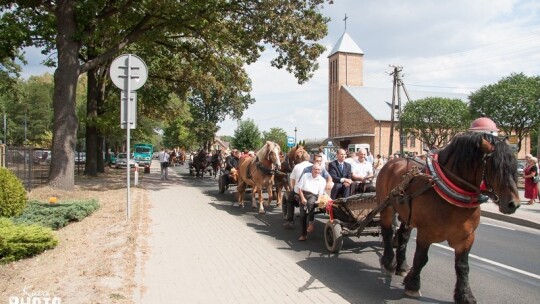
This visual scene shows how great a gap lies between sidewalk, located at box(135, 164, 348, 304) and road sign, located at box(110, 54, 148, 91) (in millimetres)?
3065

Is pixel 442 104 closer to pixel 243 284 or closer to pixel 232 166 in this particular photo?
pixel 232 166

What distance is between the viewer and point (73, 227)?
8.93 metres

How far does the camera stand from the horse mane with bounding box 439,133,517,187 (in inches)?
157

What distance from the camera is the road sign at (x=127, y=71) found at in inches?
351

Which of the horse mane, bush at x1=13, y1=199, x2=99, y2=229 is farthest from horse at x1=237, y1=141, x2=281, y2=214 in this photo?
the horse mane

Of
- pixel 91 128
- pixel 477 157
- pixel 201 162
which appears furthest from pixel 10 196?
pixel 201 162

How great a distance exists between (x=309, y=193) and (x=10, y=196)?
6224 mm

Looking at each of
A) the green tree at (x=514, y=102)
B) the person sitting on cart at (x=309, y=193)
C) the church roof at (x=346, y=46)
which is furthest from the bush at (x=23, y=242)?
the church roof at (x=346, y=46)

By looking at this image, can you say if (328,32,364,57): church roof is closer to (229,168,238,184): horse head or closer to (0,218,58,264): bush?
(229,168,238,184): horse head

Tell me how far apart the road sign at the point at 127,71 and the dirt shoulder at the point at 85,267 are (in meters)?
2.90

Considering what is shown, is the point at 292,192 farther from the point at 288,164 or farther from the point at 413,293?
the point at 413,293

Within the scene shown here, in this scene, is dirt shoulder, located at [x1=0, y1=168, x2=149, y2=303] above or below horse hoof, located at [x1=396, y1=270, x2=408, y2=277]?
above

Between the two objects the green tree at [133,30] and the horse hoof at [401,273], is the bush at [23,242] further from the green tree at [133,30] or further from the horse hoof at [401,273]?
the green tree at [133,30]

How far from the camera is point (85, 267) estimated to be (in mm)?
5754
